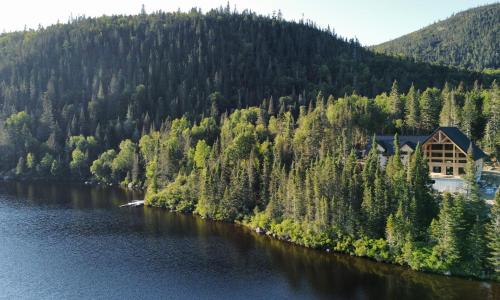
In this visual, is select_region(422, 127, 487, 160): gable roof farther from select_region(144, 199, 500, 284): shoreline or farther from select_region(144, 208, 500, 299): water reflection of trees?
select_region(144, 208, 500, 299): water reflection of trees

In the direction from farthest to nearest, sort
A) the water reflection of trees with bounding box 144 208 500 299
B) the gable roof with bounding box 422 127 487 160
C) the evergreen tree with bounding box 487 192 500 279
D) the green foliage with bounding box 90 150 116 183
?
the green foliage with bounding box 90 150 116 183 → the gable roof with bounding box 422 127 487 160 → the evergreen tree with bounding box 487 192 500 279 → the water reflection of trees with bounding box 144 208 500 299

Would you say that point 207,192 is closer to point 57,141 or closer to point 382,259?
point 382,259

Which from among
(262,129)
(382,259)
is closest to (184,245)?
(382,259)

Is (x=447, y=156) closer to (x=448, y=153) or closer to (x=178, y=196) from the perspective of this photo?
(x=448, y=153)

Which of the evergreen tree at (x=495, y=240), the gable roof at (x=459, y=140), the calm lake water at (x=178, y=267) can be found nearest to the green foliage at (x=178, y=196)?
the calm lake water at (x=178, y=267)

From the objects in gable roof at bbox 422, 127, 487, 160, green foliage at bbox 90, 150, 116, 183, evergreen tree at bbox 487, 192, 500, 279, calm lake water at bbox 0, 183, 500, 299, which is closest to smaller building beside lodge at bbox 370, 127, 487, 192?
gable roof at bbox 422, 127, 487, 160

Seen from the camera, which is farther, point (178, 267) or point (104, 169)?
point (104, 169)

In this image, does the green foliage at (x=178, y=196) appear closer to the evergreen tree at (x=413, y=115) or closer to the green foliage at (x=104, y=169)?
the green foliage at (x=104, y=169)

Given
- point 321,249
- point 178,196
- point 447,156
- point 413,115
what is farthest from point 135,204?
point 413,115
